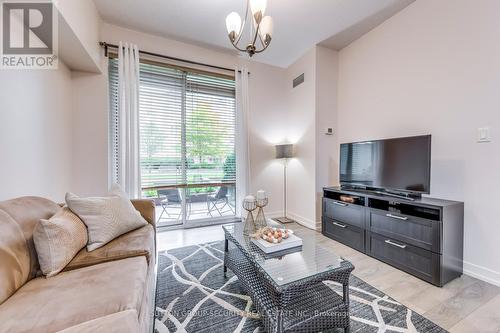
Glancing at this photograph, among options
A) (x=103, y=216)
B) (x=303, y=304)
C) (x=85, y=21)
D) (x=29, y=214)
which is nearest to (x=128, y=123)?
(x=85, y=21)

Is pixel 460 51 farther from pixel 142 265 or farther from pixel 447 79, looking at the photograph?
pixel 142 265

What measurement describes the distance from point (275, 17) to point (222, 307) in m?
3.21

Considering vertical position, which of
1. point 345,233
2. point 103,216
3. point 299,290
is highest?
point 103,216

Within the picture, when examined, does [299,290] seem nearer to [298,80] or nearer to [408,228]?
[408,228]

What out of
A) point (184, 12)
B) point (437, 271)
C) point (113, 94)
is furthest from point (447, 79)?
point (113, 94)

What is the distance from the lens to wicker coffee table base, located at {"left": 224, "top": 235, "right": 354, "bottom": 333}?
114 cm

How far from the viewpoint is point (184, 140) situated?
3.38m

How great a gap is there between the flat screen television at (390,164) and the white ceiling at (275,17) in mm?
1613

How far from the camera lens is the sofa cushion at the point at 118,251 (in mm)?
1325

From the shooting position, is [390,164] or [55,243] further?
[390,164]

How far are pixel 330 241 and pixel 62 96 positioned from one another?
3740mm

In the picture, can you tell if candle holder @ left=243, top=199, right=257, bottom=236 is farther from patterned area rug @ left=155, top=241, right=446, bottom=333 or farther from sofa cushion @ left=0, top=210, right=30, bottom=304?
sofa cushion @ left=0, top=210, right=30, bottom=304

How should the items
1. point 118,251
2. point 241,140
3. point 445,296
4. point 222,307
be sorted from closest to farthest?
point 118,251
point 222,307
point 445,296
point 241,140

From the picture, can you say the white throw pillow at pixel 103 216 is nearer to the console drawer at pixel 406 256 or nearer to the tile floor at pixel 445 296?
the tile floor at pixel 445 296
